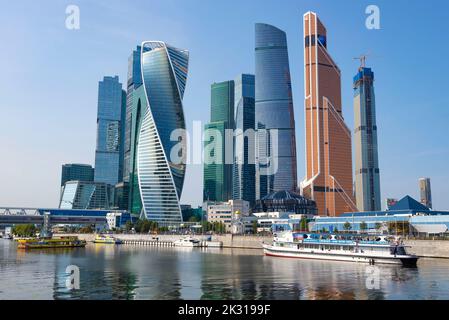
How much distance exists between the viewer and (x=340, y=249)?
79062 millimetres

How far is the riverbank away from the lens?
8250cm

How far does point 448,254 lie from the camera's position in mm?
80312

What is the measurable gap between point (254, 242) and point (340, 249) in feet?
150

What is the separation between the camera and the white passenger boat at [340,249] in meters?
69.9

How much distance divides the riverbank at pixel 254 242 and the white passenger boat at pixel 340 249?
7249 mm

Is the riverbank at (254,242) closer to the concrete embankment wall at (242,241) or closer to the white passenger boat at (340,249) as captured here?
the concrete embankment wall at (242,241)

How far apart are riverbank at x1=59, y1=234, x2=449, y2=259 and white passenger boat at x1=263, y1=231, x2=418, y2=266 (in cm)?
725

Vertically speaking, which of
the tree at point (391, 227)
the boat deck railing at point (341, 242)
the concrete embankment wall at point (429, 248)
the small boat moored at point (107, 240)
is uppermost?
the tree at point (391, 227)

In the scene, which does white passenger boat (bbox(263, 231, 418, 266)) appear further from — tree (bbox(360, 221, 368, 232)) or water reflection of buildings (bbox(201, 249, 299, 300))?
tree (bbox(360, 221, 368, 232))

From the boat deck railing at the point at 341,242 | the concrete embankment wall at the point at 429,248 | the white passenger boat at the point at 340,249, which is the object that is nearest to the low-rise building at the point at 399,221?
the concrete embankment wall at the point at 429,248

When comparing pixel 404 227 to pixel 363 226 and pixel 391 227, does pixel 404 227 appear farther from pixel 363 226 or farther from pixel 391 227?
pixel 363 226
